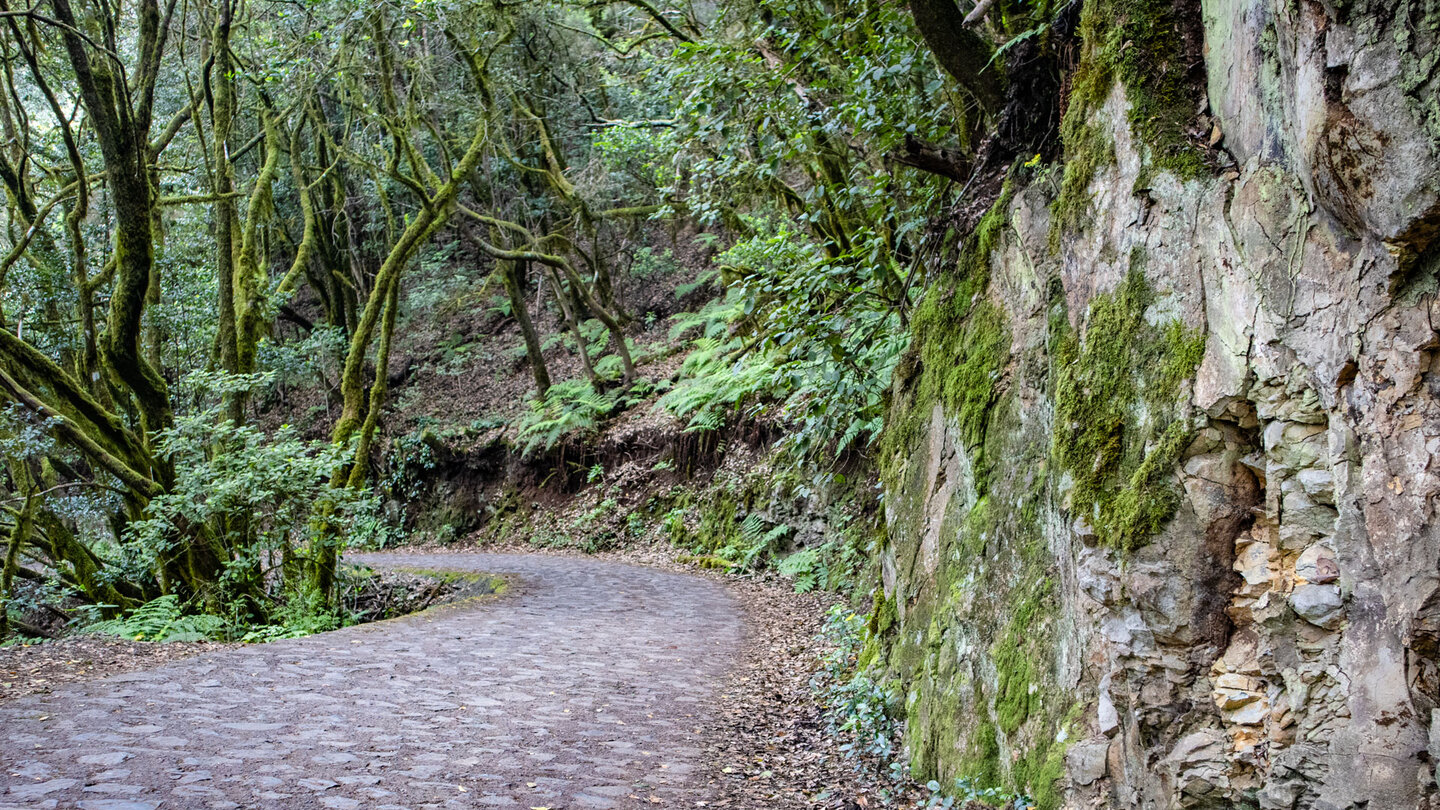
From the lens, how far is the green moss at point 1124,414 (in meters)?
2.92

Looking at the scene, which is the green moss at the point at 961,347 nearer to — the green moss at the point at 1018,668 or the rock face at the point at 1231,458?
the rock face at the point at 1231,458

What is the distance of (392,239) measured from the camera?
23234 millimetres

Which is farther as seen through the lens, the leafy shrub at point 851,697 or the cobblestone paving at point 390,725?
the leafy shrub at point 851,697

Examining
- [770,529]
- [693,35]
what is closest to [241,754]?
[770,529]

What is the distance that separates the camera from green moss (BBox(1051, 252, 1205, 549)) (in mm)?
2920

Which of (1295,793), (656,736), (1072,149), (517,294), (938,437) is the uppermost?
(517,294)

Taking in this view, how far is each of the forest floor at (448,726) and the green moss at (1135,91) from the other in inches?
132

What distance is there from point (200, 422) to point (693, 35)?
8001 mm

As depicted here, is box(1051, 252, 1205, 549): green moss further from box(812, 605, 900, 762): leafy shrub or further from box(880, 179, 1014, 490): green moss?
box(812, 605, 900, 762): leafy shrub

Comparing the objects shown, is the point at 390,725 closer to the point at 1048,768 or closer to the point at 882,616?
the point at 882,616

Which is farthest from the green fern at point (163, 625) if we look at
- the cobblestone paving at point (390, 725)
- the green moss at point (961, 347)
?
the green moss at point (961, 347)

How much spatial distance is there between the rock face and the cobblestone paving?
6.88 feet

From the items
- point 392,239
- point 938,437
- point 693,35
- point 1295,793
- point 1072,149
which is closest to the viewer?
point 1295,793

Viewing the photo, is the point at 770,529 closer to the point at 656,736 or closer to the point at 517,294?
the point at 656,736
